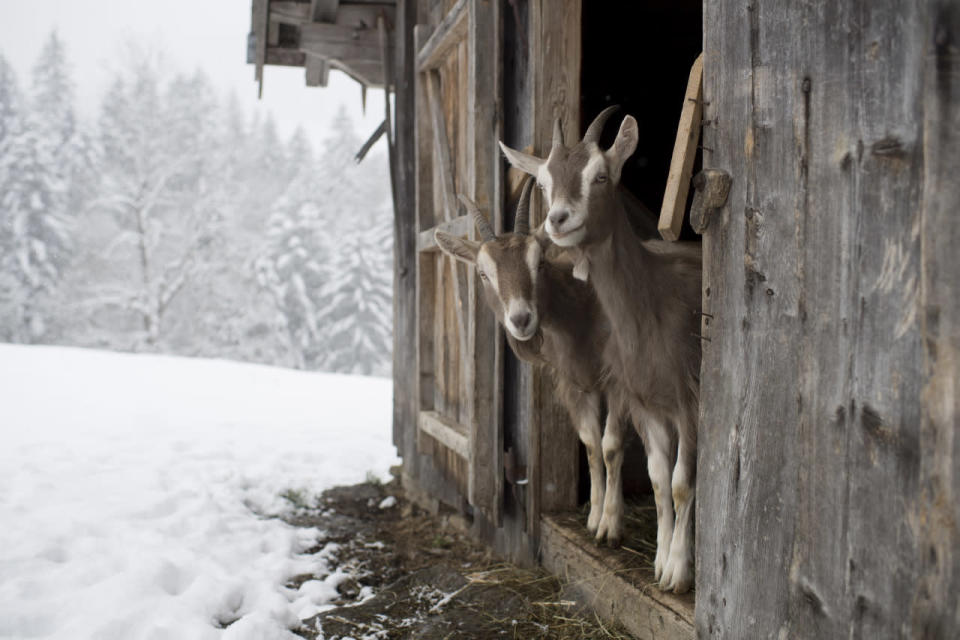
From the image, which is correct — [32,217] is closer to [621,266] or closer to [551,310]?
[551,310]

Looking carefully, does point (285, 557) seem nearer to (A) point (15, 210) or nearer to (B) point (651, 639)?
(B) point (651, 639)

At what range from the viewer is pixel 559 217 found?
2.98 metres

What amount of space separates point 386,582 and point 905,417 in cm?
352

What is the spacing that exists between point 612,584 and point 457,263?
2.24 m

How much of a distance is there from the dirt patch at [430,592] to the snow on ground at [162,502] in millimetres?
215

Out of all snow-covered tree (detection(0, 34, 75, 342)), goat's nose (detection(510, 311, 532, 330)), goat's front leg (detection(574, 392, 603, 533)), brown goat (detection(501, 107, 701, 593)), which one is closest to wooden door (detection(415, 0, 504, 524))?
goat's front leg (detection(574, 392, 603, 533))

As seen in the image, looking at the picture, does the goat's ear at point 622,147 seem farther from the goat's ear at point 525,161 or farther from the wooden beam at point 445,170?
the wooden beam at point 445,170

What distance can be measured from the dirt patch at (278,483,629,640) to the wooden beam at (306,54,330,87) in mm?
4267

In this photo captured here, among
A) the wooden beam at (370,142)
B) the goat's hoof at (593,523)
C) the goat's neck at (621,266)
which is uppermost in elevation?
the wooden beam at (370,142)

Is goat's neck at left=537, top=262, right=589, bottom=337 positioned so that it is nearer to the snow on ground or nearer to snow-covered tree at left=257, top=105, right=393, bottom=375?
the snow on ground

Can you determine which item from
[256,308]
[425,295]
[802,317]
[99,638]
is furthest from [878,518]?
[256,308]

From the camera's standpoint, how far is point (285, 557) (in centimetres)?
472

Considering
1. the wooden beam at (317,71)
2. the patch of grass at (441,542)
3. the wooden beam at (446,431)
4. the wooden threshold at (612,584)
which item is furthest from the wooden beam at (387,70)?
the wooden threshold at (612,584)

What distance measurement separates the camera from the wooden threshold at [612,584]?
10.1 feet
